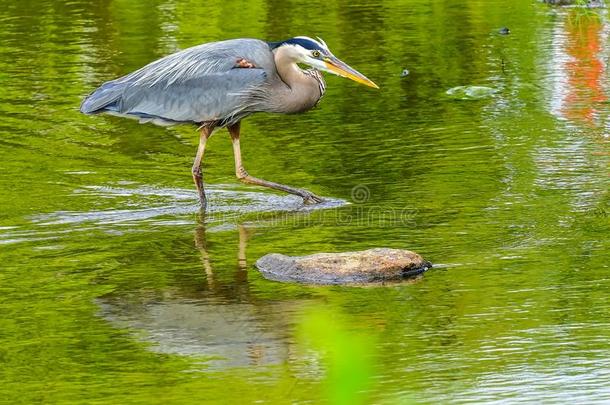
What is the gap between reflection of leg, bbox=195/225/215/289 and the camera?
753cm

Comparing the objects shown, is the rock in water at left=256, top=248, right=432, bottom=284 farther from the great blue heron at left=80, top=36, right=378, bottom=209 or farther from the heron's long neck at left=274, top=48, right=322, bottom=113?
the heron's long neck at left=274, top=48, right=322, bottom=113

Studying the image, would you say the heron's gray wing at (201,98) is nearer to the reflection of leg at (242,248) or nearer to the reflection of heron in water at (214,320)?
the reflection of leg at (242,248)

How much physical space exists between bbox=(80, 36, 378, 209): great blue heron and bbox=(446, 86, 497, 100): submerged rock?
11.1 ft

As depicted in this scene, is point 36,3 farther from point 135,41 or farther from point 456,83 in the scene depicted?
point 456,83

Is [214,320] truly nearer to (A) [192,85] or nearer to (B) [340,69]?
(B) [340,69]

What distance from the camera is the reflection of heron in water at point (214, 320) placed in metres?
6.08

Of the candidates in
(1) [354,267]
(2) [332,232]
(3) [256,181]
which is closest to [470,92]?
(3) [256,181]

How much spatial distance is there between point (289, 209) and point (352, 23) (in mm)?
8304

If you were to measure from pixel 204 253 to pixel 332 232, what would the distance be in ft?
2.85

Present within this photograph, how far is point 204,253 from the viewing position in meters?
8.16

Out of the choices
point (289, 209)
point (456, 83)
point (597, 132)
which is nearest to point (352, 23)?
point (456, 83)

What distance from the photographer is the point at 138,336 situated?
21.0 feet

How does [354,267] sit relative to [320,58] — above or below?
below

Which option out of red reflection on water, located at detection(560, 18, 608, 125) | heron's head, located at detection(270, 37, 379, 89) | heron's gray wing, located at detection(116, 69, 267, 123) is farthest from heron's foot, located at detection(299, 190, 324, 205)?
red reflection on water, located at detection(560, 18, 608, 125)
